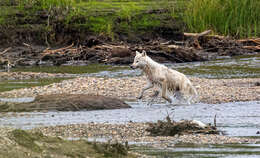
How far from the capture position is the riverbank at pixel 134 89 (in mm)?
15758

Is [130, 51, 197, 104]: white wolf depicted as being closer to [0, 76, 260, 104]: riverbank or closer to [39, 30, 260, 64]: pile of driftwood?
[0, 76, 260, 104]: riverbank

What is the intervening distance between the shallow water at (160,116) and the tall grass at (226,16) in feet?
43.6

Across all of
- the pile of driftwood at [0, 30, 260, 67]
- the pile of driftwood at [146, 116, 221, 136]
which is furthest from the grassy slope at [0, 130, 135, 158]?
the pile of driftwood at [0, 30, 260, 67]

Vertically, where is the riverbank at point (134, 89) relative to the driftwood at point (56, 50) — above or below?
above

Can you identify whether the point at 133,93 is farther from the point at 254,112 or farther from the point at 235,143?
the point at 235,143

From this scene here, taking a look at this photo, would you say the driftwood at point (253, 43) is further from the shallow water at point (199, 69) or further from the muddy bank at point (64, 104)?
the muddy bank at point (64, 104)

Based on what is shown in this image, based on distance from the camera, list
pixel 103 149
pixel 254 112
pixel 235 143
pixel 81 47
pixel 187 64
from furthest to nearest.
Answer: pixel 81 47 < pixel 187 64 < pixel 254 112 < pixel 235 143 < pixel 103 149

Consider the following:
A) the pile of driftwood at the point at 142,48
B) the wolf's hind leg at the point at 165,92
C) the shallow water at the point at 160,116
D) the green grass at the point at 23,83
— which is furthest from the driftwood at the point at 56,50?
the shallow water at the point at 160,116

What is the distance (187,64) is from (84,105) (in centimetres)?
1169

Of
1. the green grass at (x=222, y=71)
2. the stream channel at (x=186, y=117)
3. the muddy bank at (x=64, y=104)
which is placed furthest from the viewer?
the green grass at (x=222, y=71)

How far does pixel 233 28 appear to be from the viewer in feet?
92.3

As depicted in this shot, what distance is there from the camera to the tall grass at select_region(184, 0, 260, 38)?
27234 mm

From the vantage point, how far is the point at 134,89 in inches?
690

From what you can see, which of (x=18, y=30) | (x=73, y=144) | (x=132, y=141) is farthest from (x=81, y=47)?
(x=73, y=144)
